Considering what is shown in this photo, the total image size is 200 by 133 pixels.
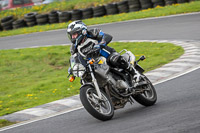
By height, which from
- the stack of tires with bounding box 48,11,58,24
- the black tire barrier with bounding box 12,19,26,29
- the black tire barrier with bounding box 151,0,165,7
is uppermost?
the black tire barrier with bounding box 151,0,165,7

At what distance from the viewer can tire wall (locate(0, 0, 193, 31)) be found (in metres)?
23.4

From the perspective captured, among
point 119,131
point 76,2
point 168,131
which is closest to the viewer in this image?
point 168,131

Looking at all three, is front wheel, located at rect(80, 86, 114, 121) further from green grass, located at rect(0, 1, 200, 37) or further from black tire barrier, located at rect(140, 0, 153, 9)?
black tire barrier, located at rect(140, 0, 153, 9)

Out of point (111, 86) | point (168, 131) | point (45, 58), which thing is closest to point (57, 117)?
point (111, 86)

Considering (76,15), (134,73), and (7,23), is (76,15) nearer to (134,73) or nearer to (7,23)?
(7,23)

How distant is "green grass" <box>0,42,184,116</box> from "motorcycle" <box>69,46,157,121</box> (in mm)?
2622

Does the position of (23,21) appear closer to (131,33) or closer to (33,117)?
(131,33)

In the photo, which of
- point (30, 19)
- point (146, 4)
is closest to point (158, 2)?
point (146, 4)

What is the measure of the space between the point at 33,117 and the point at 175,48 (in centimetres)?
652

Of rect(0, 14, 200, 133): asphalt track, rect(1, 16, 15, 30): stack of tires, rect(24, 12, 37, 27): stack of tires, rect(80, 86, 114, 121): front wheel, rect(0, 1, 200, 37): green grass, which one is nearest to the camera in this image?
rect(0, 14, 200, 133): asphalt track

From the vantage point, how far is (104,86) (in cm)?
650

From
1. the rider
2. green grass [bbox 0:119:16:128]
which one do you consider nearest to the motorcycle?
the rider

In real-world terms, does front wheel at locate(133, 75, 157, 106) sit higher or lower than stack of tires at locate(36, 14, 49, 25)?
higher

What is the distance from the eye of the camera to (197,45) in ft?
41.1
